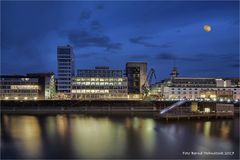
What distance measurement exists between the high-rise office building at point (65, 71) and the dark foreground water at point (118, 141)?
55705mm

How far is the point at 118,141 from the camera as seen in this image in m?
32.8

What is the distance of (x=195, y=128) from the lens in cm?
4303

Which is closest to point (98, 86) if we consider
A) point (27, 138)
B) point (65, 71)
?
point (65, 71)

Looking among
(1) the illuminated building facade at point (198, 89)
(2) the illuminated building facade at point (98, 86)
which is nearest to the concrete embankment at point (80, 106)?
(1) the illuminated building facade at point (198, 89)

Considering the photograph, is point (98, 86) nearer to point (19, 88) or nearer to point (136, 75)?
point (19, 88)

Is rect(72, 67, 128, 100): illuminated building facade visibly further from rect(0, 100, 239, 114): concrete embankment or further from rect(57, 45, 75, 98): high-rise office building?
rect(0, 100, 239, 114): concrete embankment

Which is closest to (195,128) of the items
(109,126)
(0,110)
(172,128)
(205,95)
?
(172,128)

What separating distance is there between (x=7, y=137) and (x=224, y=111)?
135 feet

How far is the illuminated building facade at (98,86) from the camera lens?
101 metres

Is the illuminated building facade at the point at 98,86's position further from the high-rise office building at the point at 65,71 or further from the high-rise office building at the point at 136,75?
the high-rise office building at the point at 136,75

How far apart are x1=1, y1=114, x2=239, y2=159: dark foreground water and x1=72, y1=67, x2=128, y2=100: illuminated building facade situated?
55213 mm

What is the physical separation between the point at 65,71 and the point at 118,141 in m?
71.6

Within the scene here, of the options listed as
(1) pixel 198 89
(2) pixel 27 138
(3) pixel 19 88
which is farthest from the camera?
(1) pixel 198 89

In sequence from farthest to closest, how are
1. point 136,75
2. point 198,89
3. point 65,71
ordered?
1. point 136,75
2. point 65,71
3. point 198,89
